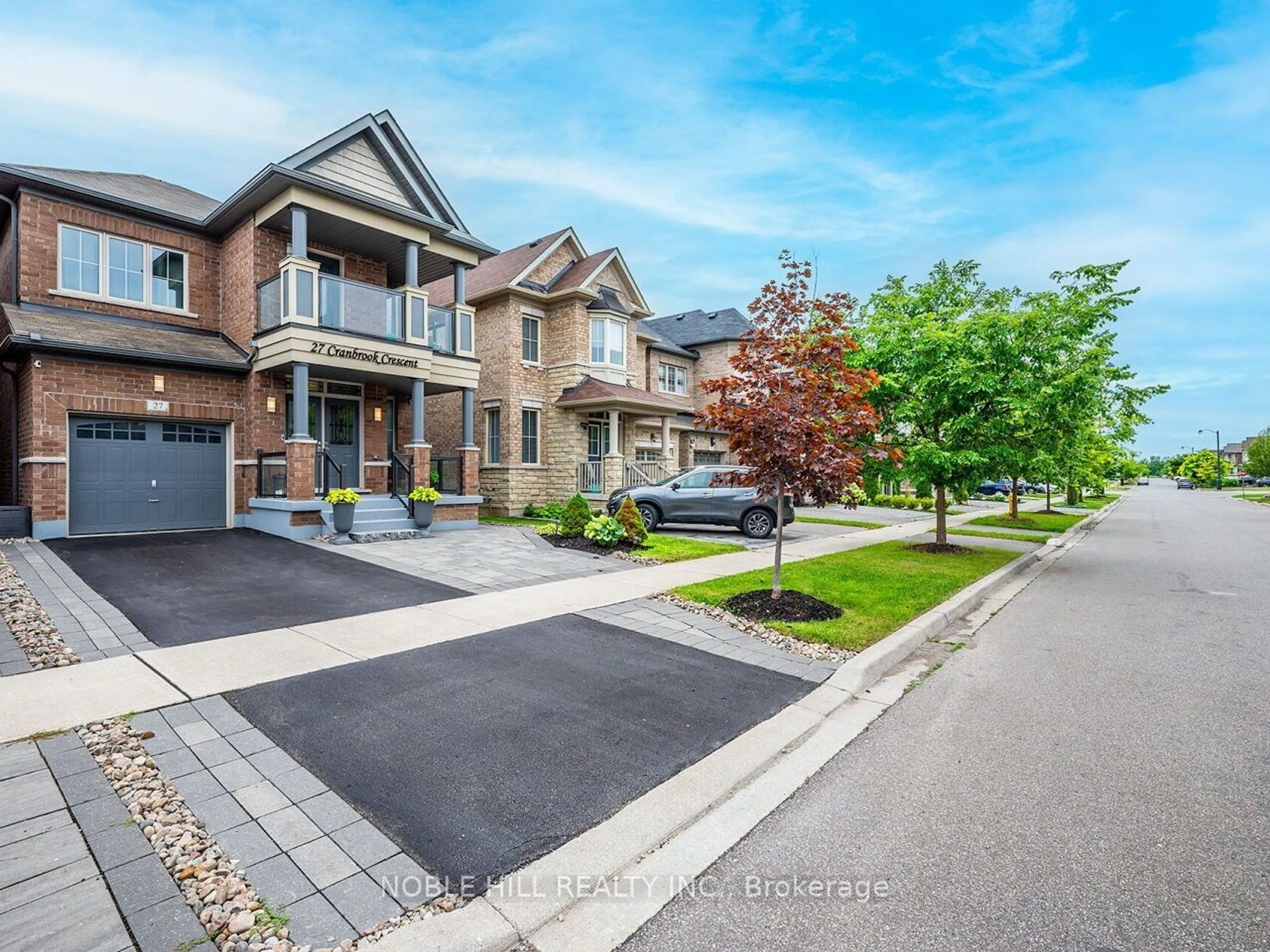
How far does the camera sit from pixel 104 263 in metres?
13.6

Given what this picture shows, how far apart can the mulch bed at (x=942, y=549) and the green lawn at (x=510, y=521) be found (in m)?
9.69

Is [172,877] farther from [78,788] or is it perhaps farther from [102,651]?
[102,651]

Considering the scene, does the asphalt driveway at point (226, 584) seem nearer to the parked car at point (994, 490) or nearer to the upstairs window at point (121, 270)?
the upstairs window at point (121, 270)

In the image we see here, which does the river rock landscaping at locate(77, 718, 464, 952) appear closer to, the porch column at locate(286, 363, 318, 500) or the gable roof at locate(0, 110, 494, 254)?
the porch column at locate(286, 363, 318, 500)

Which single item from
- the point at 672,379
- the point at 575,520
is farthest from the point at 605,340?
the point at 575,520

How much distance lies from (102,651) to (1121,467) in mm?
57378

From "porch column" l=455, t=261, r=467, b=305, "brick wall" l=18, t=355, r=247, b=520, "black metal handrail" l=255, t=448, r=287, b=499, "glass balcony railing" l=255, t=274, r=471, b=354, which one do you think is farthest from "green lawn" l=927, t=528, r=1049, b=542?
"brick wall" l=18, t=355, r=247, b=520

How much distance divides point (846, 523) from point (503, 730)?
18.3 metres

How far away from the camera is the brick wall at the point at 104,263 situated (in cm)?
1265

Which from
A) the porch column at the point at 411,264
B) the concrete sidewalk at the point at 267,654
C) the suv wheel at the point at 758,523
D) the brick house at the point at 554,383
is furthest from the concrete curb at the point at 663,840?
the brick house at the point at 554,383

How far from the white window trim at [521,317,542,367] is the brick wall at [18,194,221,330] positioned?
8489mm

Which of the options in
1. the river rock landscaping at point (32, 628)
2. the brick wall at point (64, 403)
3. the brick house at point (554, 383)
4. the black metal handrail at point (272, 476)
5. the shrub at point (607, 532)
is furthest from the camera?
the brick house at point (554, 383)

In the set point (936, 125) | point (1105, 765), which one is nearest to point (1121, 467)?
point (936, 125)

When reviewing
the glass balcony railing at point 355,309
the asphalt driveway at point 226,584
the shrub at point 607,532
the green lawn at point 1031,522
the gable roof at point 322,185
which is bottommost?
the green lawn at point 1031,522
